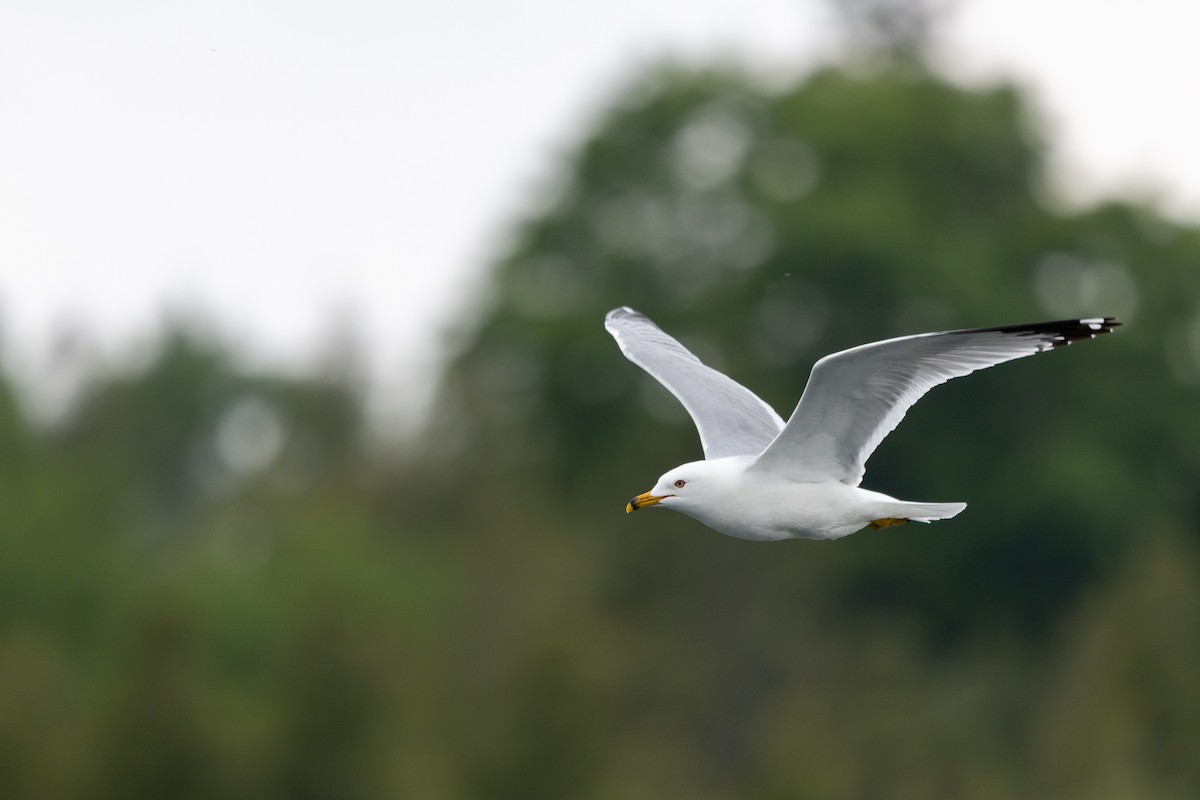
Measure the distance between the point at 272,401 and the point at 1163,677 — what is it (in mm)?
27127

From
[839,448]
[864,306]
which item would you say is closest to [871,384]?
[839,448]

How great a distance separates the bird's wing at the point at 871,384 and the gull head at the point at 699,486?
14 centimetres

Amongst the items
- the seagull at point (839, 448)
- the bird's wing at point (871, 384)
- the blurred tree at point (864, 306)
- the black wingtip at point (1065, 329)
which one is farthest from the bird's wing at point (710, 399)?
the blurred tree at point (864, 306)

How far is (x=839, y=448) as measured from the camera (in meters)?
9.25

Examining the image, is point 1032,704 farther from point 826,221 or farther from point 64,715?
point 64,715

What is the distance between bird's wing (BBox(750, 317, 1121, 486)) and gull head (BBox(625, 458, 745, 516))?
0.14 m

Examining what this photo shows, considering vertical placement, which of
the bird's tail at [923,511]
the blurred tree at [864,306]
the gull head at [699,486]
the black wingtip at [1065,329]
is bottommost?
the bird's tail at [923,511]

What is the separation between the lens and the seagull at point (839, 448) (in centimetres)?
873

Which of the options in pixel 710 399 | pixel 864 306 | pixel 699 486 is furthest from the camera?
pixel 864 306

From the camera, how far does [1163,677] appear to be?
28.1m

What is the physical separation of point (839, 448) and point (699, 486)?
66 cm

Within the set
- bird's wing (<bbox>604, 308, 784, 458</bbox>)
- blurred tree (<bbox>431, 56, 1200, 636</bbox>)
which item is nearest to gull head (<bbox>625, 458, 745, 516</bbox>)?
bird's wing (<bbox>604, 308, 784, 458</bbox>)

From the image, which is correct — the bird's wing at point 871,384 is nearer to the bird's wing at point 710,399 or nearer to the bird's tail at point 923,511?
the bird's tail at point 923,511

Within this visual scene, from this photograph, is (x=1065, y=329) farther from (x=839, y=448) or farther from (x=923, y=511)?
(x=839, y=448)
